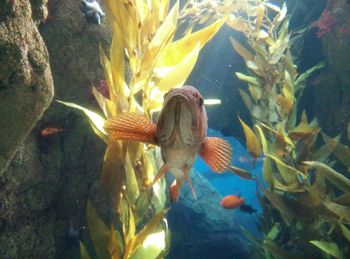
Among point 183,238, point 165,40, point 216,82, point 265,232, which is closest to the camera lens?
point 165,40

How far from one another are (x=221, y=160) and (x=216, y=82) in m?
9.13

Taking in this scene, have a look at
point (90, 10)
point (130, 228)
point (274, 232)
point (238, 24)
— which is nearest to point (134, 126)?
point (130, 228)

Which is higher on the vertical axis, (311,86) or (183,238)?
(311,86)

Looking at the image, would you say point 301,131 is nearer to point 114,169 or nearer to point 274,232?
point 274,232

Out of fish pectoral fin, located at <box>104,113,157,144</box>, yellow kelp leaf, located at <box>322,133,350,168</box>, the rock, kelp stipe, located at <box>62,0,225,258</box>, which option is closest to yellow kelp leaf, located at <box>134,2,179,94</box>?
kelp stipe, located at <box>62,0,225,258</box>

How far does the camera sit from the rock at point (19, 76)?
7.33 feet

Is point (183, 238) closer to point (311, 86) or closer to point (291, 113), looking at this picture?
point (311, 86)

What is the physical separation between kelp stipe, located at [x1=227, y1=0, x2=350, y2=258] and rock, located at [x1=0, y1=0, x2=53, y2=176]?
94.4 inches

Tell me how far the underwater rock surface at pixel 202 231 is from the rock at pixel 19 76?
711 cm

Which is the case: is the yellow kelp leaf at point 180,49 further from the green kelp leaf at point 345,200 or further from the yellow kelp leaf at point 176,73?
the green kelp leaf at point 345,200

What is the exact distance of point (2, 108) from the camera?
2361 mm

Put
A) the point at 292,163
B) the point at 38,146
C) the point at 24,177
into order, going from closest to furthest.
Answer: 1. the point at 24,177
2. the point at 38,146
3. the point at 292,163

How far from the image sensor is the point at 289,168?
402cm

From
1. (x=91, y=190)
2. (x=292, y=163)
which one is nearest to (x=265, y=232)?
(x=292, y=163)
